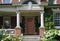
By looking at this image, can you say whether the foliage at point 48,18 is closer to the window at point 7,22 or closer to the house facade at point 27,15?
the house facade at point 27,15

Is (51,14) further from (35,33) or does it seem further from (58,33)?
(58,33)

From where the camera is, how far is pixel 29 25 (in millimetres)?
31047

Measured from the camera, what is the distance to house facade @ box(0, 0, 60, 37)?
90.8ft

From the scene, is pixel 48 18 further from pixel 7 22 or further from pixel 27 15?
pixel 7 22

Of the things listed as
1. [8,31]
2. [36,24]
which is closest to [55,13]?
[36,24]

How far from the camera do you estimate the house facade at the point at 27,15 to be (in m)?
27.7

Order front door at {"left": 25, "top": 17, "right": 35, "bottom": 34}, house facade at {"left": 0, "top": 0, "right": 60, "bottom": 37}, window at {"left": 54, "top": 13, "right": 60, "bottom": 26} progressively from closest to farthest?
house facade at {"left": 0, "top": 0, "right": 60, "bottom": 37}, window at {"left": 54, "top": 13, "right": 60, "bottom": 26}, front door at {"left": 25, "top": 17, "right": 35, "bottom": 34}

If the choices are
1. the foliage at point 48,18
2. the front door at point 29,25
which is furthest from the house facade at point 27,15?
the foliage at point 48,18

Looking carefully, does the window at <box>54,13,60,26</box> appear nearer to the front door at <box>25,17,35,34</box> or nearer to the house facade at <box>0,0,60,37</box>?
the house facade at <box>0,0,60,37</box>

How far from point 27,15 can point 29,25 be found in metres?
1.39

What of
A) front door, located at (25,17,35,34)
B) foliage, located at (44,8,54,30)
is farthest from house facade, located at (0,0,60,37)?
foliage, located at (44,8,54,30)

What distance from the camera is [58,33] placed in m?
21.9

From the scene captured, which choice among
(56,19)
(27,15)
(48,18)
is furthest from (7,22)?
(56,19)

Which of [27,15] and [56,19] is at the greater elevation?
[27,15]
